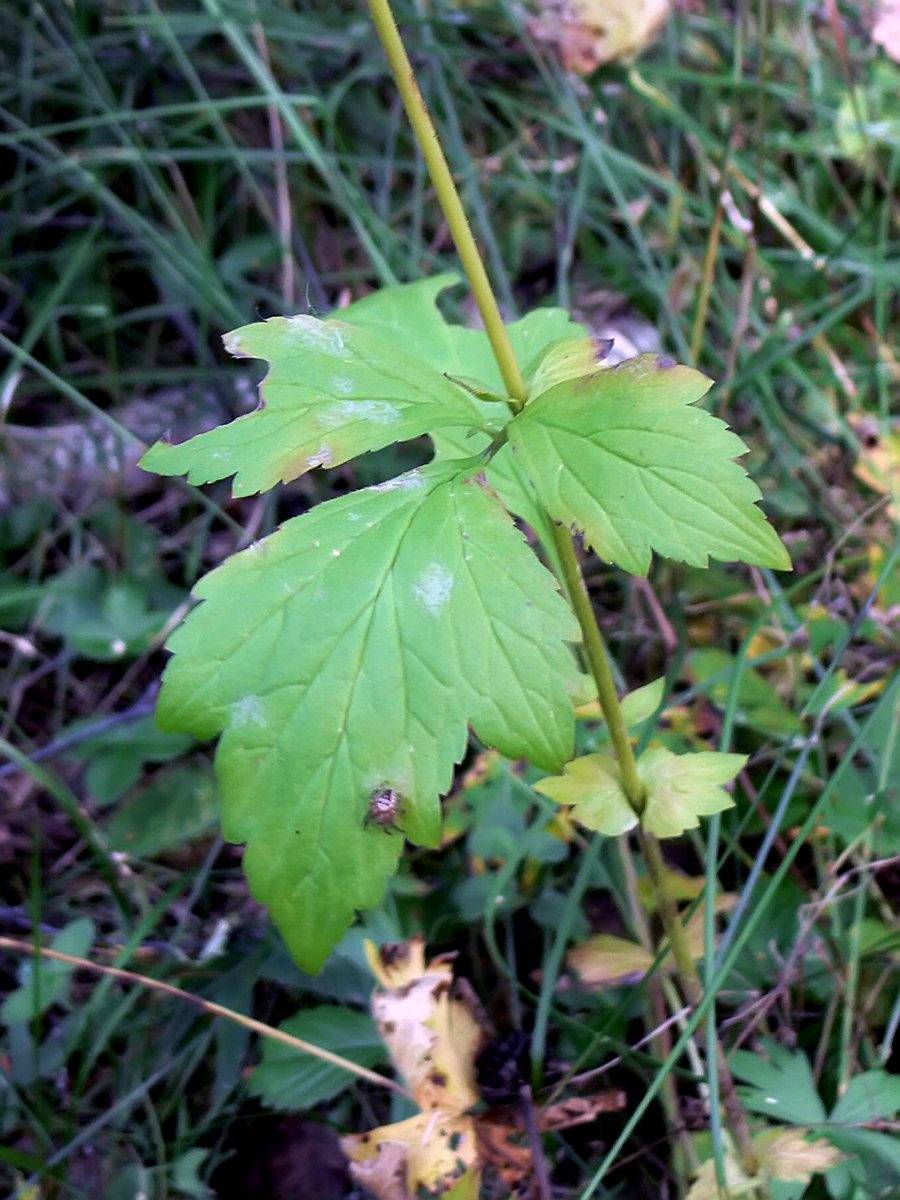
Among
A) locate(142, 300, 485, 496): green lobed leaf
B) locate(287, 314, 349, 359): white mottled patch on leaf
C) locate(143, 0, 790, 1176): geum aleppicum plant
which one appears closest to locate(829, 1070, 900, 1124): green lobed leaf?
locate(143, 0, 790, 1176): geum aleppicum plant

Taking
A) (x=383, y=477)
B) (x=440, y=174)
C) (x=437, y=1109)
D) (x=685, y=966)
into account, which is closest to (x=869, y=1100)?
(x=685, y=966)

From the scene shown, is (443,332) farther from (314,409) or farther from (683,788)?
(683,788)

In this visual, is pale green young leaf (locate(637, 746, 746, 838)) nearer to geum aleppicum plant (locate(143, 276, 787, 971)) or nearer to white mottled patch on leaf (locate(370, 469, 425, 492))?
geum aleppicum plant (locate(143, 276, 787, 971))

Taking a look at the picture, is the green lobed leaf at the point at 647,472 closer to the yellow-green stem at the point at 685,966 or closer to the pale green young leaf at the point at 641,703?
the pale green young leaf at the point at 641,703

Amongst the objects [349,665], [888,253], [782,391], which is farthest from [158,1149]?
[888,253]

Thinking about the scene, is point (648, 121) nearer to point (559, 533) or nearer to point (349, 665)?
point (559, 533)

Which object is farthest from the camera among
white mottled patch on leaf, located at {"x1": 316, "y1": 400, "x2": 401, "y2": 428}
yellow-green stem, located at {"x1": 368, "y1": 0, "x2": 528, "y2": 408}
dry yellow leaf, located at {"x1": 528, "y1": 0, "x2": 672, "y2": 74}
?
dry yellow leaf, located at {"x1": 528, "y1": 0, "x2": 672, "y2": 74}
